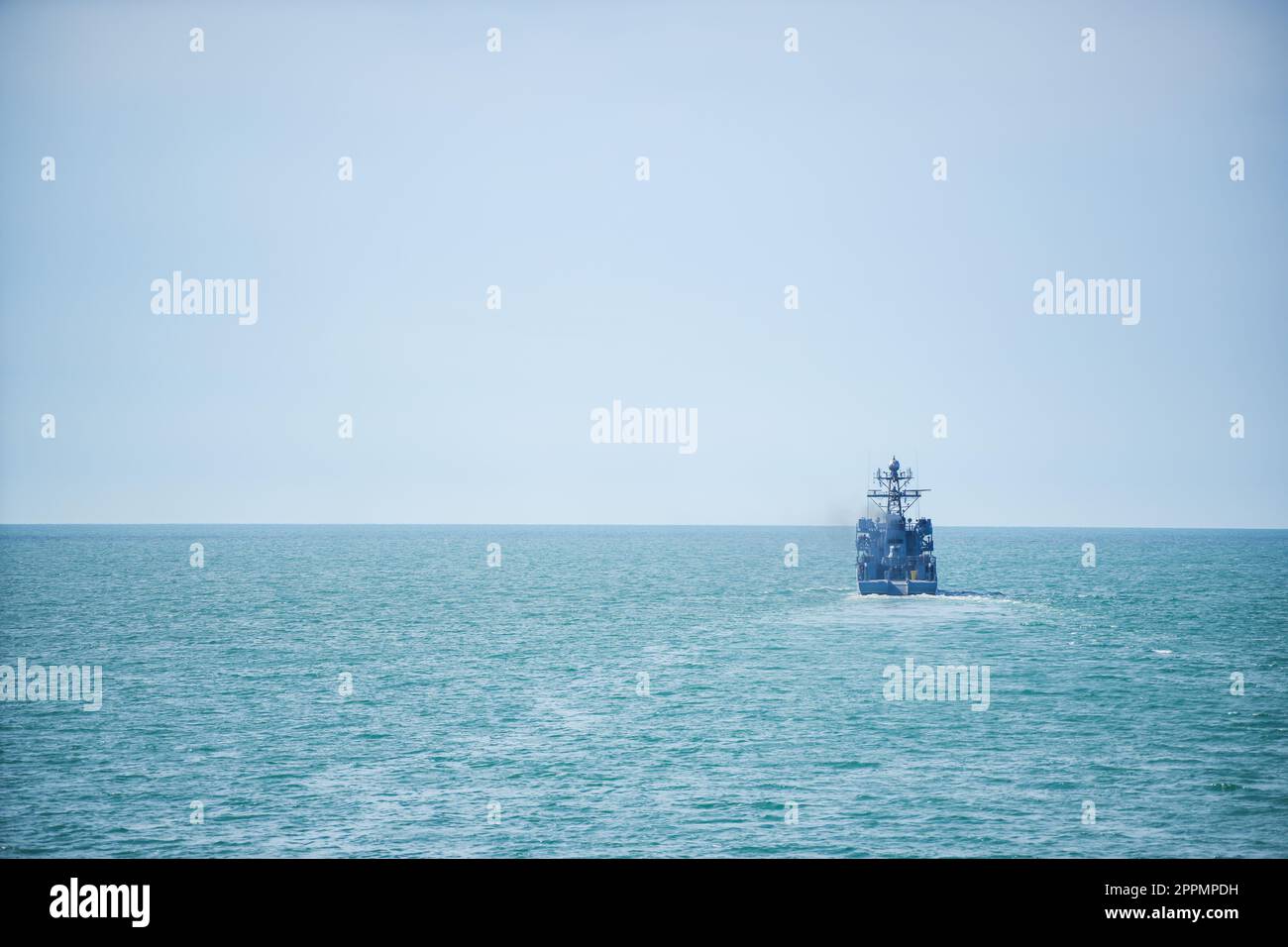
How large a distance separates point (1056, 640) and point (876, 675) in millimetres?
21522

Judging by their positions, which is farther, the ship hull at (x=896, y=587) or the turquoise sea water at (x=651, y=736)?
the ship hull at (x=896, y=587)

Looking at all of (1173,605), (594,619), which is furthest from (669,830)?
(1173,605)

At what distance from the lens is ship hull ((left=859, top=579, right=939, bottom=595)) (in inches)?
3632

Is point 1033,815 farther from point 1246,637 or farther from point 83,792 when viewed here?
point 1246,637

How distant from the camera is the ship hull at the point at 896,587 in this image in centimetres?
9225

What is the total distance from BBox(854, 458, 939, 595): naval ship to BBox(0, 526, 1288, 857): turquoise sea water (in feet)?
16.9
